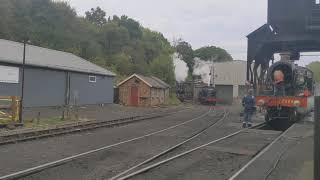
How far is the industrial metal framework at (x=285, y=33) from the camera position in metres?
20.7

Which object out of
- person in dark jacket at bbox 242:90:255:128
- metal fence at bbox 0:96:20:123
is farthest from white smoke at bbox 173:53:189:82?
metal fence at bbox 0:96:20:123

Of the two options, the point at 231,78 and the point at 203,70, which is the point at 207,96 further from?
the point at 203,70

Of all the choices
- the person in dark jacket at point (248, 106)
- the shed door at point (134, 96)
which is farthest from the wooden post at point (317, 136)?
the shed door at point (134, 96)

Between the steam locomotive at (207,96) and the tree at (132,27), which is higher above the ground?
the tree at (132,27)

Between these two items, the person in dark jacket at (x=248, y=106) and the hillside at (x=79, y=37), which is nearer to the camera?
the person in dark jacket at (x=248, y=106)

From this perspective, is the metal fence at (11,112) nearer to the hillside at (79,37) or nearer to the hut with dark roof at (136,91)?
the hut with dark roof at (136,91)

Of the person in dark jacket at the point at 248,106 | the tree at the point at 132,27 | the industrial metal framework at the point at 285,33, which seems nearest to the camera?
the industrial metal framework at the point at 285,33

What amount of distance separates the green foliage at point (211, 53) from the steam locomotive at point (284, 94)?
8996 centimetres

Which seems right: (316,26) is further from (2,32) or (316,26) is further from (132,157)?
(2,32)

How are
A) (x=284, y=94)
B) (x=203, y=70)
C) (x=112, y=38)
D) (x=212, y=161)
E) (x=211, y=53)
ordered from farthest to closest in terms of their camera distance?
(x=211, y=53)
(x=203, y=70)
(x=112, y=38)
(x=284, y=94)
(x=212, y=161)

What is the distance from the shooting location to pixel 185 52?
9875 cm

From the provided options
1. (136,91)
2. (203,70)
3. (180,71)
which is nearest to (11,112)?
(136,91)

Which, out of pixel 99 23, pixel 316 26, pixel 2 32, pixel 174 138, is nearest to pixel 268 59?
pixel 316 26

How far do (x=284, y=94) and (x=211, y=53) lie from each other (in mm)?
95172
